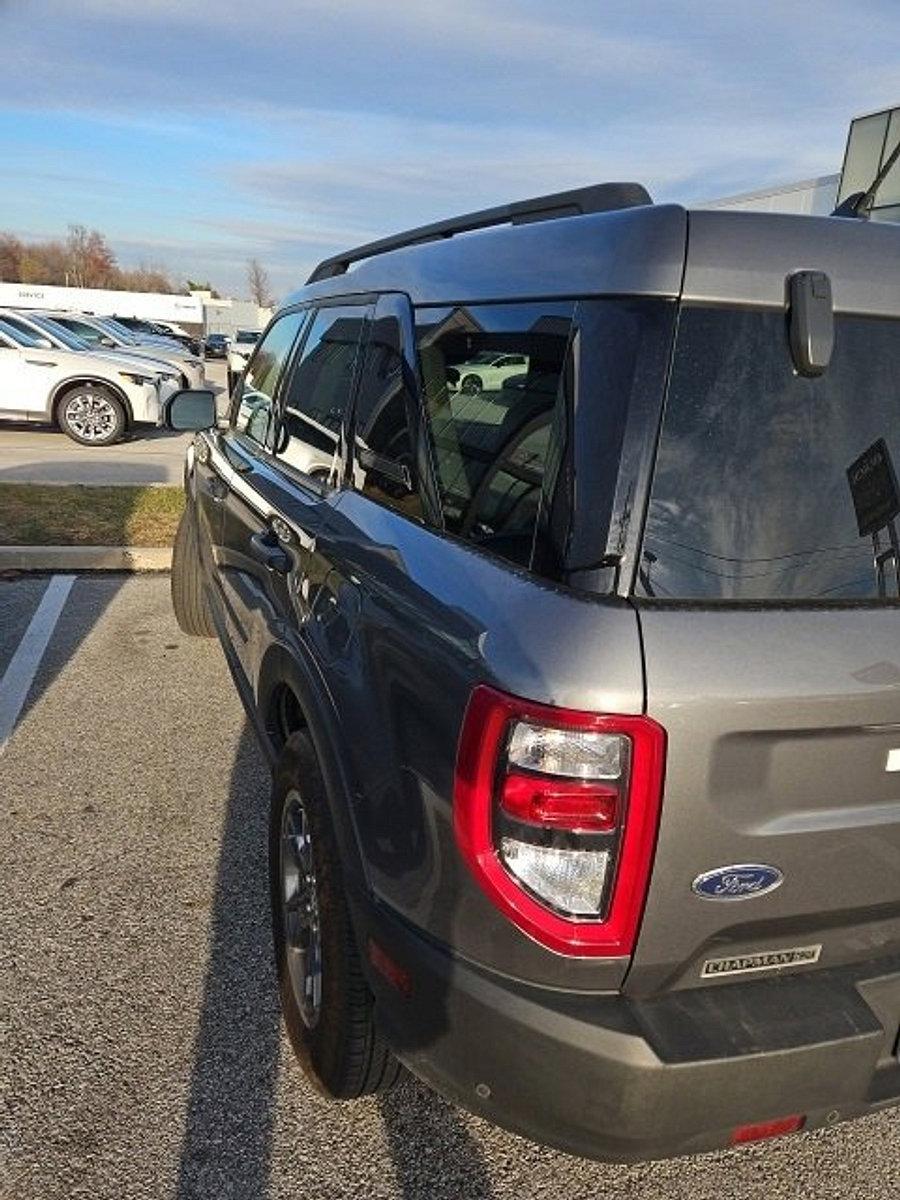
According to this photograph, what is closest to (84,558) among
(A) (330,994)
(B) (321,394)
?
(B) (321,394)

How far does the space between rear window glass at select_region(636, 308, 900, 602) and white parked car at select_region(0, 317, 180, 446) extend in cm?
1260

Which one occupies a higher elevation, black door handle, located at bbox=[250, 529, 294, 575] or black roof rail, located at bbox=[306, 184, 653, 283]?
black roof rail, located at bbox=[306, 184, 653, 283]

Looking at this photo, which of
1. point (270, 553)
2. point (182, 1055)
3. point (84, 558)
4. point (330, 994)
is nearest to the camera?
point (330, 994)

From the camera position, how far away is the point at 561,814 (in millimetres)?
1457

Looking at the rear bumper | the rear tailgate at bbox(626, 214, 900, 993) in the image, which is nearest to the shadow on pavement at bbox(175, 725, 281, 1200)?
the rear bumper

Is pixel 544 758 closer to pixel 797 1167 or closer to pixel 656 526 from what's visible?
pixel 656 526

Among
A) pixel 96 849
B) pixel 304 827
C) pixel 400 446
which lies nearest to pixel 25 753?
pixel 96 849

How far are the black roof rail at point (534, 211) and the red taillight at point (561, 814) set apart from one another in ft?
3.85

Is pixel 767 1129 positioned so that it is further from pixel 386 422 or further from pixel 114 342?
pixel 114 342

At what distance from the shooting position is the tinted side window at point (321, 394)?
104 inches

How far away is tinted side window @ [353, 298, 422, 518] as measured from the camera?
2143 mm

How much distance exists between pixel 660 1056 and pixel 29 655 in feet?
14.6

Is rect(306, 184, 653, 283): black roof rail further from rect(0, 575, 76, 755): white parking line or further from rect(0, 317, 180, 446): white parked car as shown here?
rect(0, 317, 180, 446): white parked car

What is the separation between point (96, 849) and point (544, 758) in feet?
7.88
